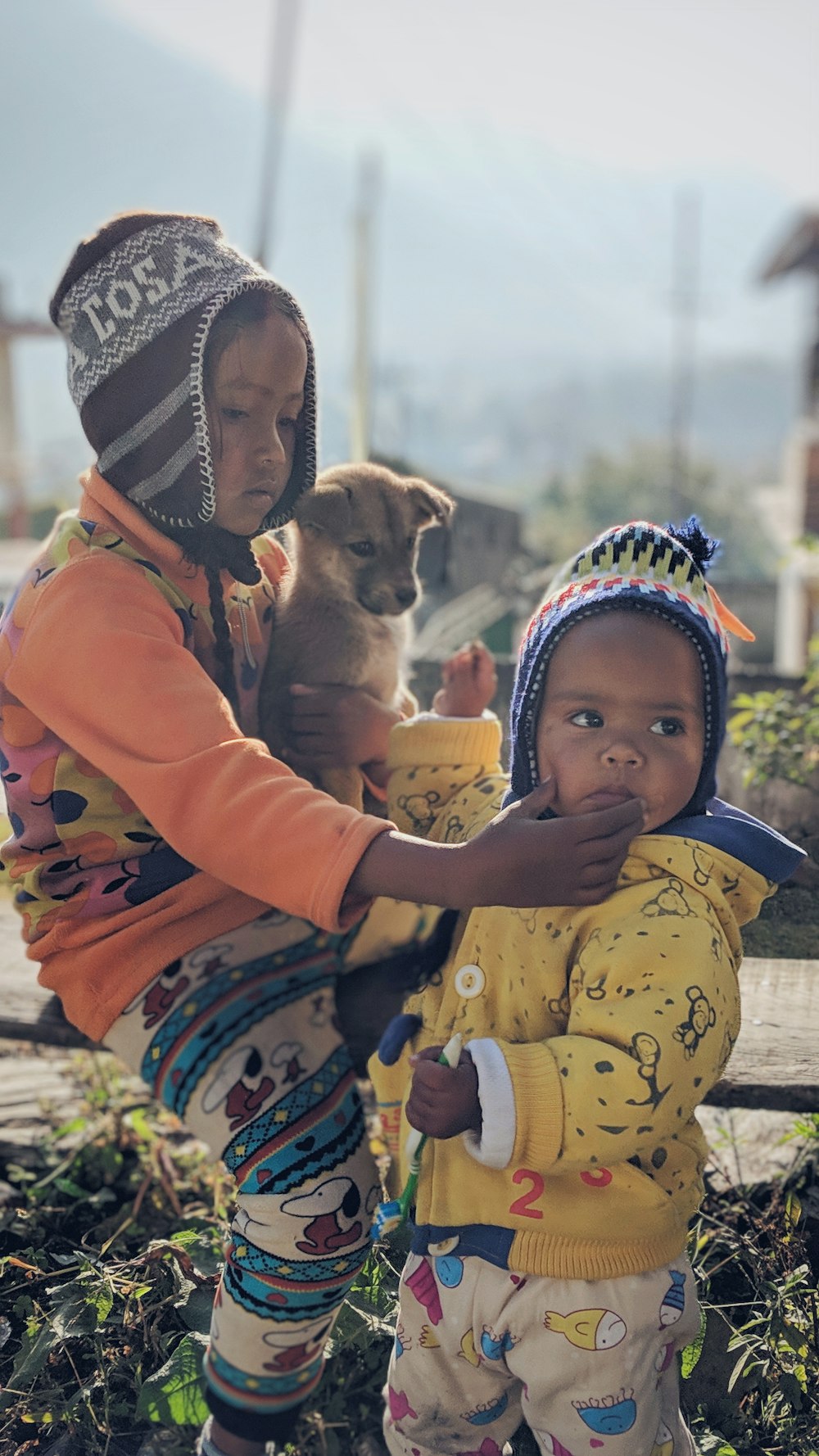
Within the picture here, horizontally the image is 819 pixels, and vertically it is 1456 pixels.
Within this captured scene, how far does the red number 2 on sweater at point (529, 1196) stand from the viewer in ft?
5.55

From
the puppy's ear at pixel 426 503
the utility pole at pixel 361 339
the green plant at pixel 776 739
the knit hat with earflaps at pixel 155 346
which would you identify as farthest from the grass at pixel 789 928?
the utility pole at pixel 361 339

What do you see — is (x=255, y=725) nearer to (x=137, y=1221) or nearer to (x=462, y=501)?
(x=137, y=1221)

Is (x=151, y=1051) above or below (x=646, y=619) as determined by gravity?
below

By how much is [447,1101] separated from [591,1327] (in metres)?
0.39

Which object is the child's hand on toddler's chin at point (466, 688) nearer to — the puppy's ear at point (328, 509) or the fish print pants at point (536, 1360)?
the puppy's ear at point (328, 509)

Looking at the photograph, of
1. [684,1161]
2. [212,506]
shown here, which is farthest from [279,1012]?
[212,506]

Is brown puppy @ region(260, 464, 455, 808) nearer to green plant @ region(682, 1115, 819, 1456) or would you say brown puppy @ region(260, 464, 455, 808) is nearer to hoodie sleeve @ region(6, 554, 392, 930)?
hoodie sleeve @ region(6, 554, 392, 930)

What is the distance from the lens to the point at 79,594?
1.89 meters

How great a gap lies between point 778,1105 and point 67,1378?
143 centimetres

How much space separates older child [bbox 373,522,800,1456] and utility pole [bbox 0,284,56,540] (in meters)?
14.8

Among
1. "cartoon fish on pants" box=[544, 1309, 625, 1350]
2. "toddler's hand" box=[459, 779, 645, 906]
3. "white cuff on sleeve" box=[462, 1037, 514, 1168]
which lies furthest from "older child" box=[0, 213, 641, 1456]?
"cartoon fish on pants" box=[544, 1309, 625, 1350]

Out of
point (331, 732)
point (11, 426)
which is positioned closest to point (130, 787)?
point (331, 732)

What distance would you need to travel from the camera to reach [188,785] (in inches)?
69.8

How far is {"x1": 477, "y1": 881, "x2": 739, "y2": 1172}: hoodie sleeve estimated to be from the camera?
5.07 ft
